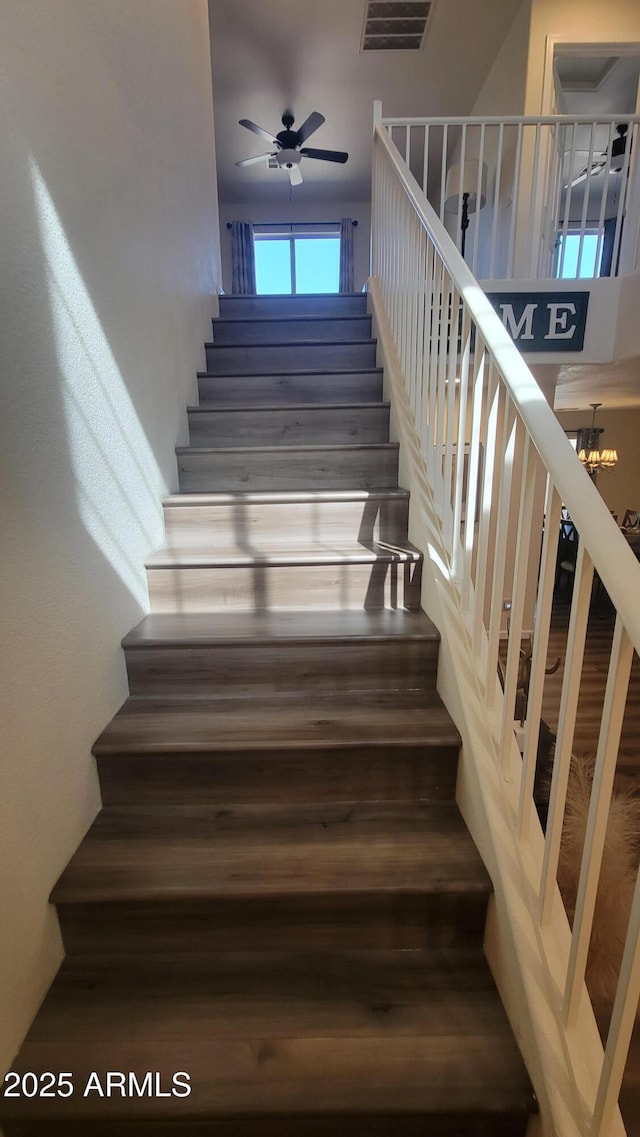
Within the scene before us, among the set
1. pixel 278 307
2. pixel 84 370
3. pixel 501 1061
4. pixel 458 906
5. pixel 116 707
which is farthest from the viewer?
pixel 278 307

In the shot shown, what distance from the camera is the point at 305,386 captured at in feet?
8.29

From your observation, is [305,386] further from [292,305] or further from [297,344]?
[292,305]

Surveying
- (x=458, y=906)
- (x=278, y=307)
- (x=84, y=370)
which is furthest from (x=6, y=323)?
(x=278, y=307)

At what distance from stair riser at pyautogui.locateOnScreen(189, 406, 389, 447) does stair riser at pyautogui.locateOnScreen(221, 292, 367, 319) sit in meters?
1.19

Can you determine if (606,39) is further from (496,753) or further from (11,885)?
(11,885)

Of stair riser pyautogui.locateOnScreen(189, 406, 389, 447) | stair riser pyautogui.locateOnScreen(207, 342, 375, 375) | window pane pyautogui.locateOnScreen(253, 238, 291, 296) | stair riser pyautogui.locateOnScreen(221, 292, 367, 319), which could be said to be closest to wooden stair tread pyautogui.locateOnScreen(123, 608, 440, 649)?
stair riser pyautogui.locateOnScreen(189, 406, 389, 447)

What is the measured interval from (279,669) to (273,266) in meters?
7.65

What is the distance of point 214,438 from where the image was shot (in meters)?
2.38

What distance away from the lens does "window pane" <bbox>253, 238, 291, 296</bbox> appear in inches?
298

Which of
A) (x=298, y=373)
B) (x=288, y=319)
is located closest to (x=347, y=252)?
(x=288, y=319)

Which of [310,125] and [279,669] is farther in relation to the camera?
[310,125]

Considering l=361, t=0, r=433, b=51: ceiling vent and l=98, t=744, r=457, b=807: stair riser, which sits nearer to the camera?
l=98, t=744, r=457, b=807: stair riser

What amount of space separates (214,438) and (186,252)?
0.86 metres

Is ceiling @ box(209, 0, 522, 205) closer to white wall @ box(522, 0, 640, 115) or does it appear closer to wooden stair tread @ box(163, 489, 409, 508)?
white wall @ box(522, 0, 640, 115)
